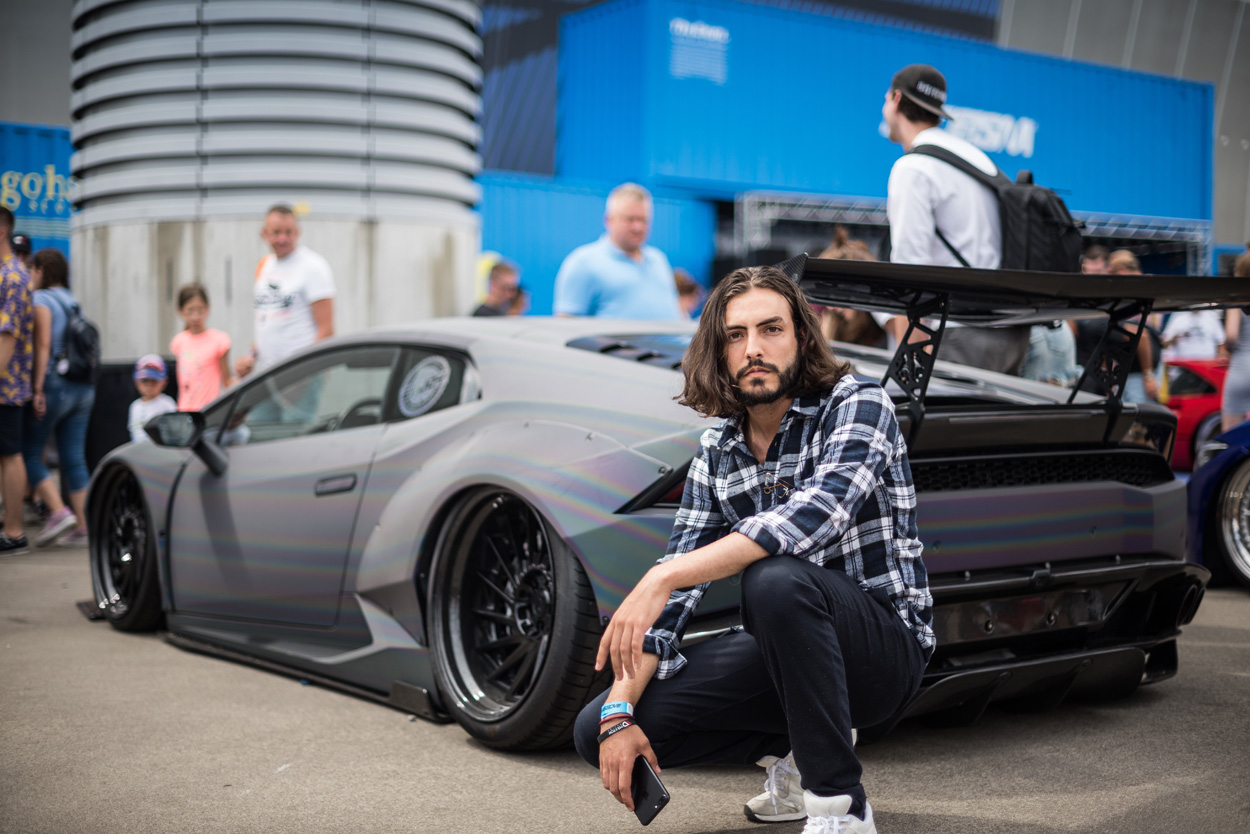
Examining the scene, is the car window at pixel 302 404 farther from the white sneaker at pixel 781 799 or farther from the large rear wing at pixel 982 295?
the white sneaker at pixel 781 799

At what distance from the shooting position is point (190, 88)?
9.40 m

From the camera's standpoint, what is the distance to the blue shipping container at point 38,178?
12.9 m

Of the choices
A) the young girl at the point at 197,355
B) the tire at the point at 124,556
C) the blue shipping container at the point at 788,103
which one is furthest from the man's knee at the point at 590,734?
the blue shipping container at the point at 788,103

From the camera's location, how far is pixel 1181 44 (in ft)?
100.0

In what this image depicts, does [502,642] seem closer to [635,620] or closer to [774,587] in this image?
[635,620]

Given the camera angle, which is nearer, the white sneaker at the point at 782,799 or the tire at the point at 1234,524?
the white sneaker at the point at 782,799

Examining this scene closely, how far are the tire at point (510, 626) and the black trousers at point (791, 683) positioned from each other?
0.59m

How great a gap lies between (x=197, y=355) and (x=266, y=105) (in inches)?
97.4

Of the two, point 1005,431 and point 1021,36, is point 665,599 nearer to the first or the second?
point 1005,431

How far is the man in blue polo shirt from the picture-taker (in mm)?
5836

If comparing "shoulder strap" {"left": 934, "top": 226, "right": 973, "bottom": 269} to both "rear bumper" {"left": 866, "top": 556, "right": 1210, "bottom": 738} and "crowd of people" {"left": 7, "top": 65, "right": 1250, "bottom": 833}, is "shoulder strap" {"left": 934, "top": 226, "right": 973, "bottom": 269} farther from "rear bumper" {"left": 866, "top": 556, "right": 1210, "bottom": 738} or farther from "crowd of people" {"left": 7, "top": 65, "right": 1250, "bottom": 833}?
"rear bumper" {"left": 866, "top": 556, "right": 1210, "bottom": 738}

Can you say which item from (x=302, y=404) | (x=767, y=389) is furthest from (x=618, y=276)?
(x=767, y=389)

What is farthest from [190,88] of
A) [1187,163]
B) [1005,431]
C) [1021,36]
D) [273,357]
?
[1021,36]

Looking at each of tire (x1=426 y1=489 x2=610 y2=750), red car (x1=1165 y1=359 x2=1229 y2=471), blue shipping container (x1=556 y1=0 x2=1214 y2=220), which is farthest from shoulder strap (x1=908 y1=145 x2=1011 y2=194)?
blue shipping container (x1=556 y1=0 x2=1214 y2=220)
